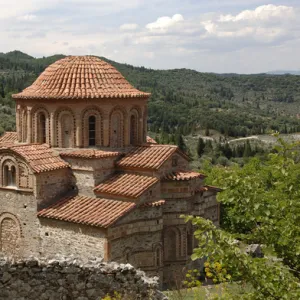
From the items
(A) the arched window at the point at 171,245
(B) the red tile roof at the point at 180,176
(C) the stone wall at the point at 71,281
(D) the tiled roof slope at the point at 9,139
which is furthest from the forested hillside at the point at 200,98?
(C) the stone wall at the point at 71,281

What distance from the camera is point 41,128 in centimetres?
1731

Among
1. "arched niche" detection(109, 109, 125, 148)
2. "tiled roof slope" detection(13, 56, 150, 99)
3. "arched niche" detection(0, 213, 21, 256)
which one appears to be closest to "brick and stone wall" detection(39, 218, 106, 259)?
"arched niche" detection(0, 213, 21, 256)

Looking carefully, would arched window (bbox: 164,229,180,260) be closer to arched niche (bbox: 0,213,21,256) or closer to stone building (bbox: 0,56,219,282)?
stone building (bbox: 0,56,219,282)

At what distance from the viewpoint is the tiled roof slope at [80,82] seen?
54.1ft

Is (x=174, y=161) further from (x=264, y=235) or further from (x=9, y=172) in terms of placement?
(x=264, y=235)

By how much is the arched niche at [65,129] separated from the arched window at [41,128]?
78 centimetres

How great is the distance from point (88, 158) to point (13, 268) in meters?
8.32

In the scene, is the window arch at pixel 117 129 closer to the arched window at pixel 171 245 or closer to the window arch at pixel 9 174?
the window arch at pixel 9 174

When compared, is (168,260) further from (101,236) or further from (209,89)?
(209,89)

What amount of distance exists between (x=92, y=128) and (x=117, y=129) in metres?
0.93

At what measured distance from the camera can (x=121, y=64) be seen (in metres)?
155

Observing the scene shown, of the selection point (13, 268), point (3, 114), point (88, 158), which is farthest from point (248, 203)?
point (3, 114)

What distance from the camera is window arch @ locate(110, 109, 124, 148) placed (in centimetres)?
1708

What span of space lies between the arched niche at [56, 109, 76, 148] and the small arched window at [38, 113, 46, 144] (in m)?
0.77
